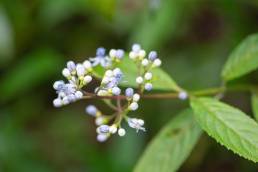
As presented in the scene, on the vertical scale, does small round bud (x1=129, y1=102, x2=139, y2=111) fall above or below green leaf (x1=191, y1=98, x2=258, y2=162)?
above

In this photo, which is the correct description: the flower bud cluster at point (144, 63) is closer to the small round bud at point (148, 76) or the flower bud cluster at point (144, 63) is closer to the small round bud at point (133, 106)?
the small round bud at point (148, 76)

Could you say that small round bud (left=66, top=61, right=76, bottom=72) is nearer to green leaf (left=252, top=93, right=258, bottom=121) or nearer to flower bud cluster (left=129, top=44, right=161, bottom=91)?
flower bud cluster (left=129, top=44, right=161, bottom=91)

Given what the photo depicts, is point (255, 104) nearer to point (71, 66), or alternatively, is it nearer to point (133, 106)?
point (133, 106)

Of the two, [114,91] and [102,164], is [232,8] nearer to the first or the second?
[102,164]

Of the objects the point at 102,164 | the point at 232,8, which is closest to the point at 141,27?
the point at 232,8

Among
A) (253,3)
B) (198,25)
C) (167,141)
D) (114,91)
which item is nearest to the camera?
(114,91)

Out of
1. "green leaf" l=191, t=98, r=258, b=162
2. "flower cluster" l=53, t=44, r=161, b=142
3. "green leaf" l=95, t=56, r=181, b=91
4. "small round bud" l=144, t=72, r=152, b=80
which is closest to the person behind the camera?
"green leaf" l=191, t=98, r=258, b=162

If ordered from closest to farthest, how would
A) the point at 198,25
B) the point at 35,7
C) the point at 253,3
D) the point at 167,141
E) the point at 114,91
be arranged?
the point at 114,91, the point at 167,141, the point at 253,3, the point at 35,7, the point at 198,25

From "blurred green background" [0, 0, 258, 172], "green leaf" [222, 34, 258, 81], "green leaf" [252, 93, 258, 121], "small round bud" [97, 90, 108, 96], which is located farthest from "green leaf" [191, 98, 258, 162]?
"blurred green background" [0, 0, 258, 172]
